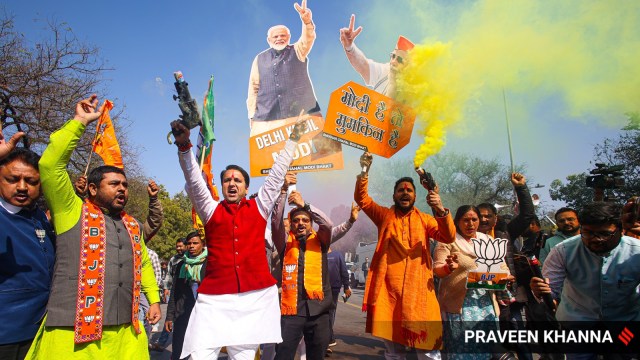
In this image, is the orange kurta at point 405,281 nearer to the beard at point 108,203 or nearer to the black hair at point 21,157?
the beard at point 108,203

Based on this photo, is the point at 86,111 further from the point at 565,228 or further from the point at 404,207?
the point at 565,228

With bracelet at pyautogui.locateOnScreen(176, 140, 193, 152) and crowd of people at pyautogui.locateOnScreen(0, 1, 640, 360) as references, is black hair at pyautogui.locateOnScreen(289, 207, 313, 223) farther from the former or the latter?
bracelet at pyautogui.locateOnScreen(176, 140, 193, 152)

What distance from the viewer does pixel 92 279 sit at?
283 cm

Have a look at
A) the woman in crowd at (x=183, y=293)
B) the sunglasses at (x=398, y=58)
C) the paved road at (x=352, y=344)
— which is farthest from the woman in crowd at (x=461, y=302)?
the woman in crowd at (x=183, y=293)

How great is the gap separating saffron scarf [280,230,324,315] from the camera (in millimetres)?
3380

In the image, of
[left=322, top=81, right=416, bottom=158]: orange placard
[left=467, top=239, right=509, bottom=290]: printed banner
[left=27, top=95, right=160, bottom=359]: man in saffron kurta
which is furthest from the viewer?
[left=322, top=81, right=416, bottom=158]: orange placard

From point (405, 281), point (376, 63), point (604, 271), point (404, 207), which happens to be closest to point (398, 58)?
point (376, 63)

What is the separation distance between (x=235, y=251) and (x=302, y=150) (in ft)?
10.0

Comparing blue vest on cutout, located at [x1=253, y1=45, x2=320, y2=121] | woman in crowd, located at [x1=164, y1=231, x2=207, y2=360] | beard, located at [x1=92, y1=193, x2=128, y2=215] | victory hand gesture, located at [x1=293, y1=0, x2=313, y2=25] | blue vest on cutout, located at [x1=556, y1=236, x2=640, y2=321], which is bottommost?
woman in crowd, located at [x1=164, y1=231, x2=207, y2=360]

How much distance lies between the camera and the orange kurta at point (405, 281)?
13.2ft

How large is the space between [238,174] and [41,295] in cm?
162

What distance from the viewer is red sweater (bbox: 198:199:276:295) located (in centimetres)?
325

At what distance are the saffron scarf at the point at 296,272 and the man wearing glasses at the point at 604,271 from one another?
230 centimetres

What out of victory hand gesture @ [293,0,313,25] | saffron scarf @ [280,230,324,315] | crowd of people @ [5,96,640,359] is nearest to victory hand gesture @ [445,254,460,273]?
crowd of people @ [5,96,640,359]
